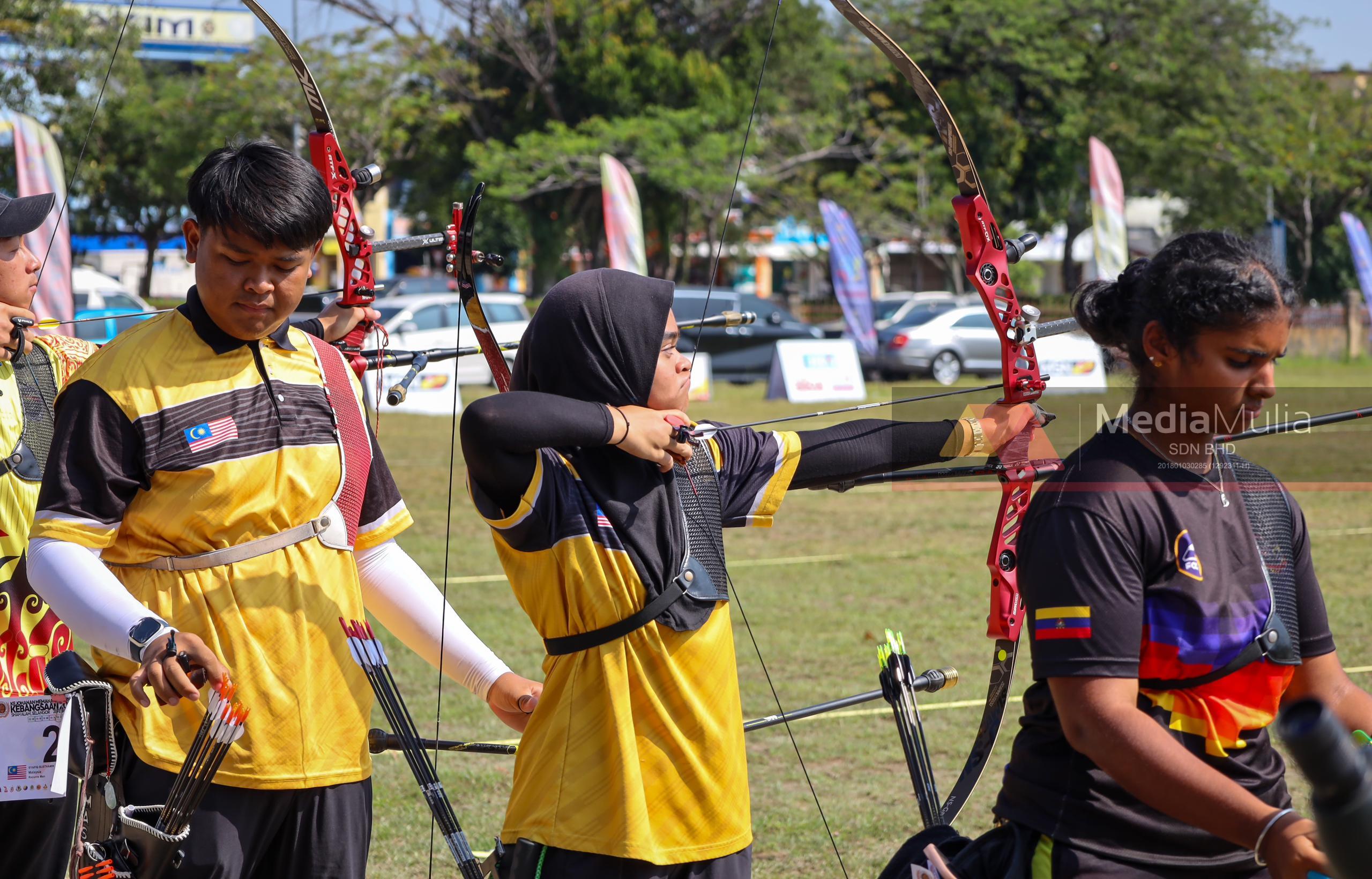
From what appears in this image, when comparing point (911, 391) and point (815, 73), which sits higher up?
point (815, 73)

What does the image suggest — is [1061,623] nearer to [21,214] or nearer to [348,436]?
[348,436]

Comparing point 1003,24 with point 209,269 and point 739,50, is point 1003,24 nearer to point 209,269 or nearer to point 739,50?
point 739,50

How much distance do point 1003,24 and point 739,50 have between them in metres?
6.05

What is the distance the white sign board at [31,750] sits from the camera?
2502mm

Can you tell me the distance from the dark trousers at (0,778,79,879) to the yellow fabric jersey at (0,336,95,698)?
224 mm

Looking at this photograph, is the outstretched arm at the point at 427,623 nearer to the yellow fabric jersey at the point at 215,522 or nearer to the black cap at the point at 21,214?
the yellow fabric jersey at the point at 215,522

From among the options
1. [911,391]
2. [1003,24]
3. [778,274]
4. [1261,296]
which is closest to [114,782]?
[1261,296]

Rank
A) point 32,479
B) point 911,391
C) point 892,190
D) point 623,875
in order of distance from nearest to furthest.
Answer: point 623,875 < point 32,479 < point 911,391 < point 892,190

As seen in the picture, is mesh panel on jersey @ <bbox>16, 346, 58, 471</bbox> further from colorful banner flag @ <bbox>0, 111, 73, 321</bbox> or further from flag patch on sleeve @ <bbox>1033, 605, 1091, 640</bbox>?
colorful banner flag @ <bbox>0, 111, 73, 321</bbox>

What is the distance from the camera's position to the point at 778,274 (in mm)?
61438

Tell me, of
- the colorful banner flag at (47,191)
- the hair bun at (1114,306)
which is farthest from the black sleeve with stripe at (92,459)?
the colorful banner flag at (47,191)

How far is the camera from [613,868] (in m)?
2.24

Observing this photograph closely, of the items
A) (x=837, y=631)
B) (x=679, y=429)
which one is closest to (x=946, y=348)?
(x=837, y=631)

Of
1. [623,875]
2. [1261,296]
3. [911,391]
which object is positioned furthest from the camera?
[911,391]
